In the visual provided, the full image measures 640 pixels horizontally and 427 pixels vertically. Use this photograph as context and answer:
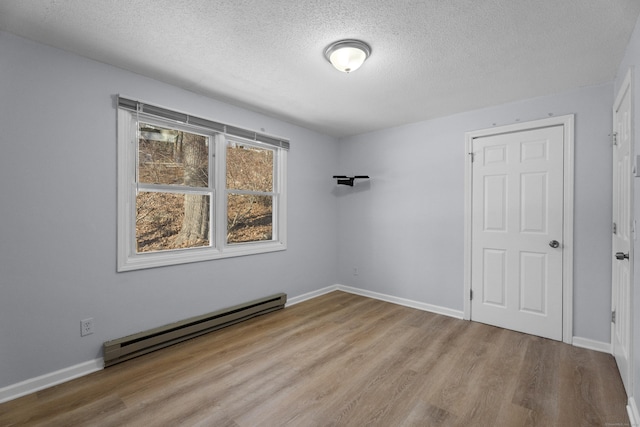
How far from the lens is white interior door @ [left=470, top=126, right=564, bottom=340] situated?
114 inches

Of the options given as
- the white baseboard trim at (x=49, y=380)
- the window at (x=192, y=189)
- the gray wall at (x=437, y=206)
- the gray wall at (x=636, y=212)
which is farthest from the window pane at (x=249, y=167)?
the gray wall at (x=636, y=212)

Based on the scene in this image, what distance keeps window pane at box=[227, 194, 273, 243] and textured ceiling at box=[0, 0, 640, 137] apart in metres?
1.19

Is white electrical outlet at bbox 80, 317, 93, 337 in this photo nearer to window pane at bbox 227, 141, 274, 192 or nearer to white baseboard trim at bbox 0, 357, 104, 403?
white baseboard trim at bbox 0, 357, 104, 403

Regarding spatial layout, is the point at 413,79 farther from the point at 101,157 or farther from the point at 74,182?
the point at 74,182

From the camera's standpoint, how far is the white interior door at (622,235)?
1966mm

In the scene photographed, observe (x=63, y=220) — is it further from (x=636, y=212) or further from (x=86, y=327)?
(x=636, y=212)

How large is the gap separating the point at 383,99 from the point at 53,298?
11.0 feet

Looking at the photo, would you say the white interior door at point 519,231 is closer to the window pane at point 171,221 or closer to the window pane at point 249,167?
the window pane at point 249,167

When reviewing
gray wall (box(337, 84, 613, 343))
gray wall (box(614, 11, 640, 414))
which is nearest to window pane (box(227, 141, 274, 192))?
gray wall (box(337, 84, 613, 343))

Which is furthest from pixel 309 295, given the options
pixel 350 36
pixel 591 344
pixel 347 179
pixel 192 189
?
pixel 350 36

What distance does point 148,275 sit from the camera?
2.64m

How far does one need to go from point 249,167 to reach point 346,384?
2.56m

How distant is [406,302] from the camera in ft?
12.9

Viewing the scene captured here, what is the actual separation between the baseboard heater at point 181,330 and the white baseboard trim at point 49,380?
94 millimetres
